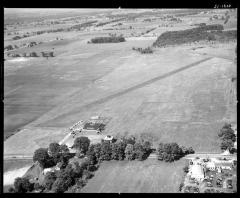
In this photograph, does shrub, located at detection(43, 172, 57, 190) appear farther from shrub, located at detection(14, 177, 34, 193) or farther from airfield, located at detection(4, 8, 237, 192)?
airfield, located at detection(4, 8, 237, 192)

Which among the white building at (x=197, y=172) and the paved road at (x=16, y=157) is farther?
the paved road at (x=16, y=157)

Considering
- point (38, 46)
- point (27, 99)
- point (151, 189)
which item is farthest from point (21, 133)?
point (38, 46)

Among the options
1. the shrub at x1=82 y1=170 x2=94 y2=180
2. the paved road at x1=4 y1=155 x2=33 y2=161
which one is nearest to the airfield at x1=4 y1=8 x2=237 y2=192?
the shrub at x1=82 y1=170 x2=94 y2=180

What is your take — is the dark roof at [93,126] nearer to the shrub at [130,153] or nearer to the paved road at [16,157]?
the paved road at [16,157]

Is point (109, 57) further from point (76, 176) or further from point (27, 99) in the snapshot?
point (76, 176)

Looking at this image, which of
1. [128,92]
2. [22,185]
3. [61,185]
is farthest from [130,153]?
[128,92]

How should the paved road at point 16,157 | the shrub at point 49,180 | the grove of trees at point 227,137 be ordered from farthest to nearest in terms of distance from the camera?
the paved road at point 16,157, the grove of trees at point 227,137, the shrub at point 49,180

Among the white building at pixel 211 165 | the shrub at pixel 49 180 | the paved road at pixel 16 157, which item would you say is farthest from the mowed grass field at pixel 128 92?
the shrub at pixel 49 180
